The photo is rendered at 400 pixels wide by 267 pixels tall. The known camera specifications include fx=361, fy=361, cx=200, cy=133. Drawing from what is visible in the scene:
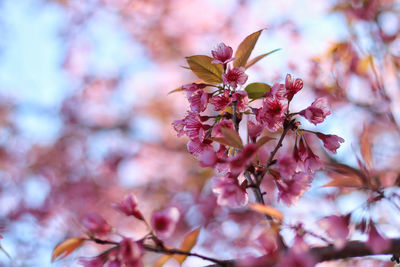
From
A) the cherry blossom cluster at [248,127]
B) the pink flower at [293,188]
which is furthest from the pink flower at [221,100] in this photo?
the pink flower at [293,188]

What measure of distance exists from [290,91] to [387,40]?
69.3 inches

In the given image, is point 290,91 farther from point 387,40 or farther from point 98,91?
point 98,91

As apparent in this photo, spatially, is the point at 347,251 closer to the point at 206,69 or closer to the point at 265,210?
the point at 265,210

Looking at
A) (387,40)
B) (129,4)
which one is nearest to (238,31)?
(129,4)

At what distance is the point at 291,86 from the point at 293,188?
247 millimetres

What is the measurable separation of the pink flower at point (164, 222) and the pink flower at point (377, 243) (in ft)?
1.31

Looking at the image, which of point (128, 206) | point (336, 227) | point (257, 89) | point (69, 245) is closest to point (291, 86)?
point (257, 89)

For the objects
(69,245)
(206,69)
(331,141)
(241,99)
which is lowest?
(69,245)

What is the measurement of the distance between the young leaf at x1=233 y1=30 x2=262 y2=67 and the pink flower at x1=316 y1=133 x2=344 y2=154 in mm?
274

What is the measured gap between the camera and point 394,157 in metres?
3.26

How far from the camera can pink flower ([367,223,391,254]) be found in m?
0.64

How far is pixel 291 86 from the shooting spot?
34.4 inches

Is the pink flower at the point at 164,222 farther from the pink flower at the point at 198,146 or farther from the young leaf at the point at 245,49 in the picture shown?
the young leaf at the point at 245,49

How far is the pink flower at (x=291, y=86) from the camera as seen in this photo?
34.3 inches
